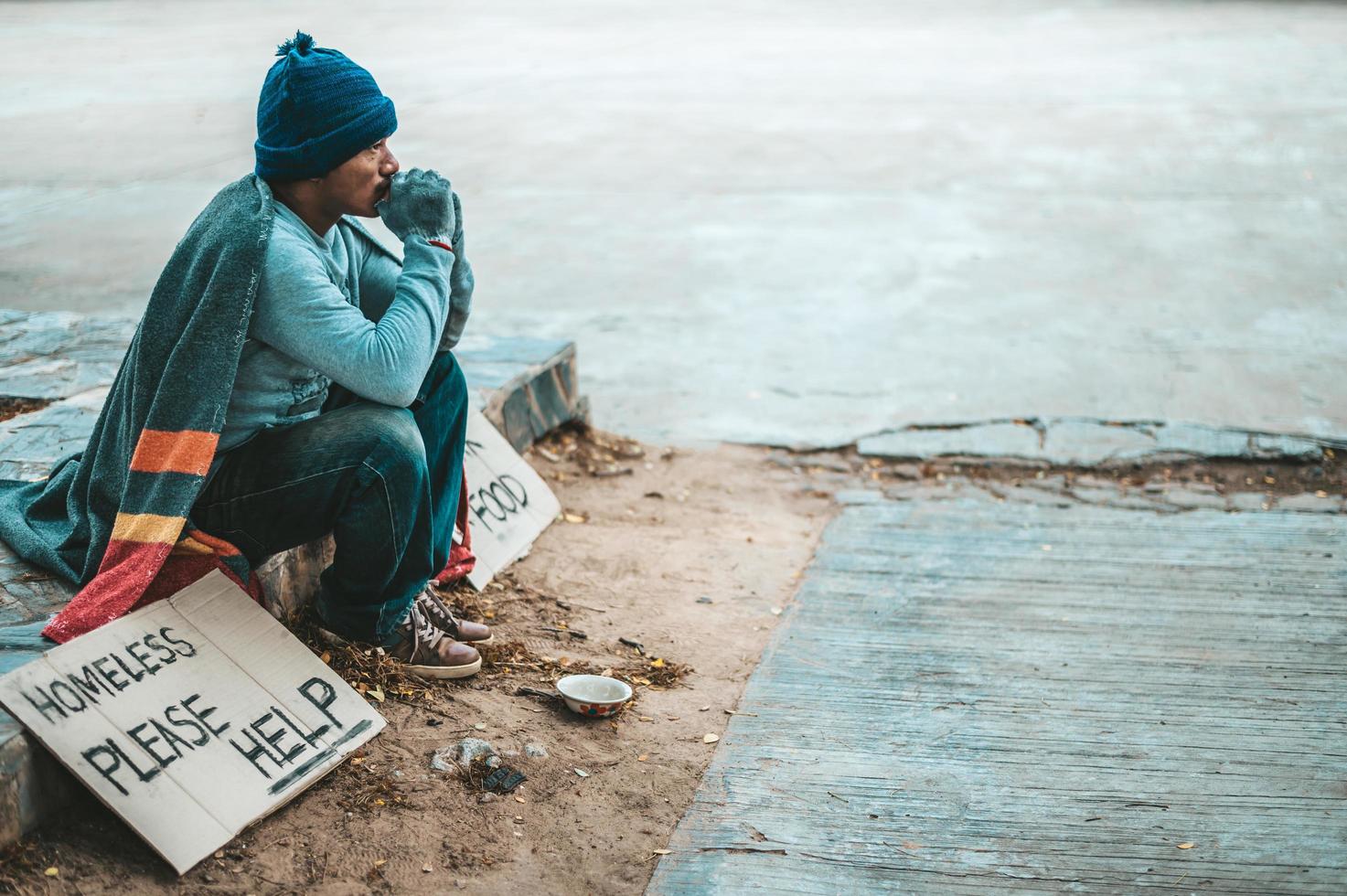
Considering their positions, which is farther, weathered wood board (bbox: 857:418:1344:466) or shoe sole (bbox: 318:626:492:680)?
weathered wood board (bbox: 857:418:1344:466)

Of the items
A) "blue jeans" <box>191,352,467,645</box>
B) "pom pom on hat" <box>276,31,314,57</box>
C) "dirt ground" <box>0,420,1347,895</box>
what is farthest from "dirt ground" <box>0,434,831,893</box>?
"pom pom on hat" <box>276,31,314,57</box>

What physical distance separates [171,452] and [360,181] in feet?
2.14

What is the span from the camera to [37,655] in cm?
216

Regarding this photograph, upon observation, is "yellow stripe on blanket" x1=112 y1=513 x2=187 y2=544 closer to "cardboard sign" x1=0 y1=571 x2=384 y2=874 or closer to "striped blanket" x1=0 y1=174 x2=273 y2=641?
"striped blanket" x1=0 y1=174 x2=273 y2=641

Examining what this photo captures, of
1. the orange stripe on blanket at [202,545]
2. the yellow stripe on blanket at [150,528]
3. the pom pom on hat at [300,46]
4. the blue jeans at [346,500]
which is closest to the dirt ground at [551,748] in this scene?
the blue jeans at [346,500]

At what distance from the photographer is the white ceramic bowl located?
8.71ft

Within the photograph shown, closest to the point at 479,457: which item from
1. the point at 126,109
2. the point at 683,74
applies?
the point at 126,109

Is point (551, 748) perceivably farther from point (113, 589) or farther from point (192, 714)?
point (113, 589)

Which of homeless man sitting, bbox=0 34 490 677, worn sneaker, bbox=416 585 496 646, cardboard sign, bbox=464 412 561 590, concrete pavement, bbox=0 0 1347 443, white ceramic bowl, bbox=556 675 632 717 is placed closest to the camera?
homeless man sitting, bbox=0 34 490 677

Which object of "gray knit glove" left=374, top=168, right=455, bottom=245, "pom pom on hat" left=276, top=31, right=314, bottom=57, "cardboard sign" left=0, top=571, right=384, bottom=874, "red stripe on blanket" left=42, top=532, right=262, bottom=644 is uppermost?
"pom pom on hat" left=276, top=31, right=314, bottom=57

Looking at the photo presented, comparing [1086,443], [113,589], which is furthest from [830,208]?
[113,589]

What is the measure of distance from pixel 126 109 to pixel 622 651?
33.5 feet

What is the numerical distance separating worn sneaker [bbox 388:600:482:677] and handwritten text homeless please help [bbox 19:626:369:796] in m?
0.30

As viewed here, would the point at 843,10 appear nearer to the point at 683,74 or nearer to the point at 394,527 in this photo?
the point at 683,74
